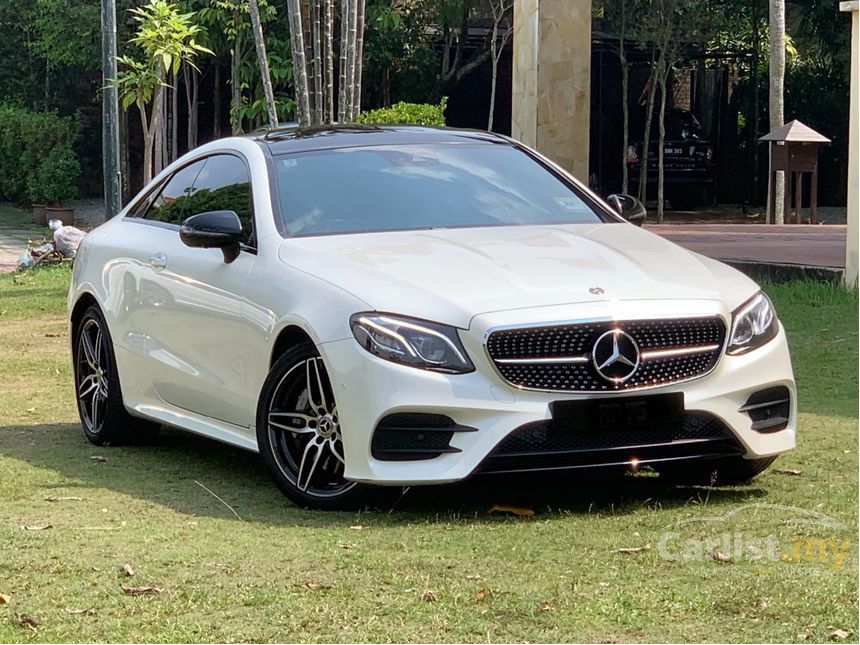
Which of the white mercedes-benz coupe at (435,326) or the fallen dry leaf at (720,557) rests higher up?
the white mercedes-benz coupe at (435,326)

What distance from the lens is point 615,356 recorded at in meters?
5.93

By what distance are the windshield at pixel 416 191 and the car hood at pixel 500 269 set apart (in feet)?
0.59

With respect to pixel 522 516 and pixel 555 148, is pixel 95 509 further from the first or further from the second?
pixel 555 148

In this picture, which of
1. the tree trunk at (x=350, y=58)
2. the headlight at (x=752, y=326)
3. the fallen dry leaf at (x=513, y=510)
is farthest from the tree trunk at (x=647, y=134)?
the fallen dry leaf at (x=513, y=510)

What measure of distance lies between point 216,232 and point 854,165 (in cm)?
762

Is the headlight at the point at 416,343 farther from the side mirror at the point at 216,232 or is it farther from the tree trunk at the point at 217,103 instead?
the tree trunk at the point at 217,103

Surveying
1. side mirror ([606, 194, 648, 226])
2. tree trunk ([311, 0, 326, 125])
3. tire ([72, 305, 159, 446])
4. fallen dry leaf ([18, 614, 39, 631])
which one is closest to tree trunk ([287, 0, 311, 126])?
tree trunk ([311, 0, 326, 125])

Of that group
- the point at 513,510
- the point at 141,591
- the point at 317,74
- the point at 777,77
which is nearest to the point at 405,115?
the point at 317,74

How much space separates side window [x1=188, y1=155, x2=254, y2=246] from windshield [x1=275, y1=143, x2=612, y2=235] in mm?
177

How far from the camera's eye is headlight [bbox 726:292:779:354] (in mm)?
6223

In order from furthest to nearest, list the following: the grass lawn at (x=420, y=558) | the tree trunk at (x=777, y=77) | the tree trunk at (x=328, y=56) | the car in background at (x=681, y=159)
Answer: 1. the car in background at (x=681, y=159)
2. the tree trunk at (x=777, y=77)
3. the tree trunk at (x=328, y=56)
4. the grass lawn at (x=420, y=558)

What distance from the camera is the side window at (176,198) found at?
26.3ft

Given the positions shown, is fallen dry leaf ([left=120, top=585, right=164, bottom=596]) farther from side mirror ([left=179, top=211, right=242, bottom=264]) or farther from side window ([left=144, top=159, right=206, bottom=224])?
side window ([left=144, top=159, right=206, bottom=224])

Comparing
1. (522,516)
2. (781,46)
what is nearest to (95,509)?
(522,516)
